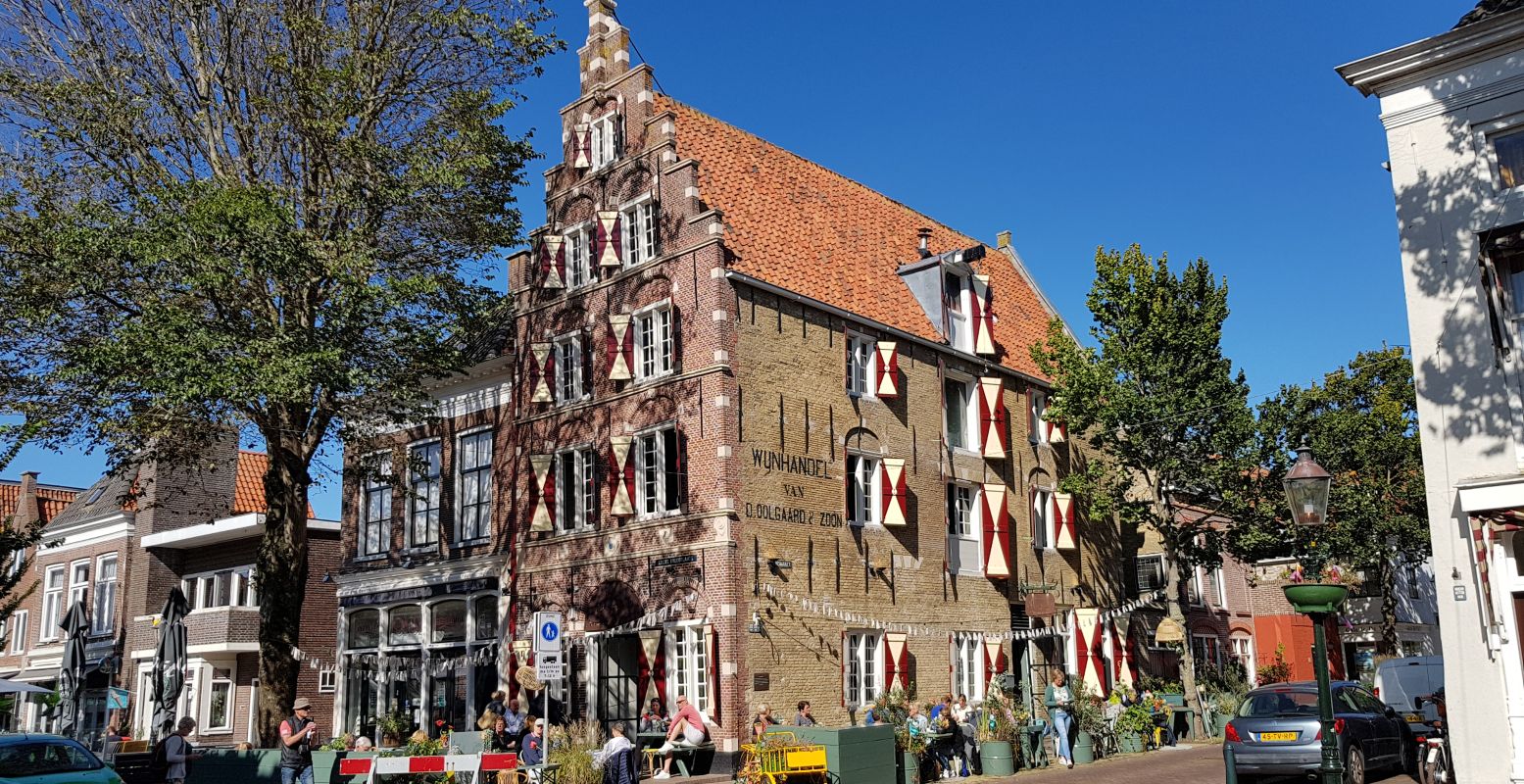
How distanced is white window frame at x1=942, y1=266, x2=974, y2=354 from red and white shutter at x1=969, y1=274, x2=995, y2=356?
8 centimetres

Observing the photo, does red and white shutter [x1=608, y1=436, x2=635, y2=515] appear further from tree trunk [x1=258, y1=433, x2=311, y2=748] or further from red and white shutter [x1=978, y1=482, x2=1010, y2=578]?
red and white shutter [x1=978, y1=482, x2=1010, y2=578]

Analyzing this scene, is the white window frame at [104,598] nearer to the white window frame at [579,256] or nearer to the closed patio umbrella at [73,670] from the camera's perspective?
the closed patio umbrella at [73,670]

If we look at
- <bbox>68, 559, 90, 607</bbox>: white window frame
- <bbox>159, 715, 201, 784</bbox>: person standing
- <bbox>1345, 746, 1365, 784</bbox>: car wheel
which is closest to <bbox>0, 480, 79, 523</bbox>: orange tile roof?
<bbox>68, 559, 90, 607</bbox>: white window frame

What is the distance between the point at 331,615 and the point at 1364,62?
26.8 metres

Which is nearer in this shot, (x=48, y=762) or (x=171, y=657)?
(x=48, y=762)

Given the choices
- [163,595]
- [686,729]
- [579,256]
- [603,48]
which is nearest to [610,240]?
[579,256]

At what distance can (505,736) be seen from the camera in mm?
17938

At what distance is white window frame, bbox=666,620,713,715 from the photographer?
2134 centimetres

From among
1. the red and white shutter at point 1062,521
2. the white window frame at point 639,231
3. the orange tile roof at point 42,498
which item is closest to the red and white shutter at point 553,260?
the white window frame at point 639,231

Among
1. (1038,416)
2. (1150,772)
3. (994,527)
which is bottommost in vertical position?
(1150,772)

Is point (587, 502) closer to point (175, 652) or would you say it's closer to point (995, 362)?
point (175, 652)

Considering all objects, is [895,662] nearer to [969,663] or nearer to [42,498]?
[969,663]

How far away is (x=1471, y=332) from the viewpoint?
1388 cm

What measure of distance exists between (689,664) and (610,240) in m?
8.93
